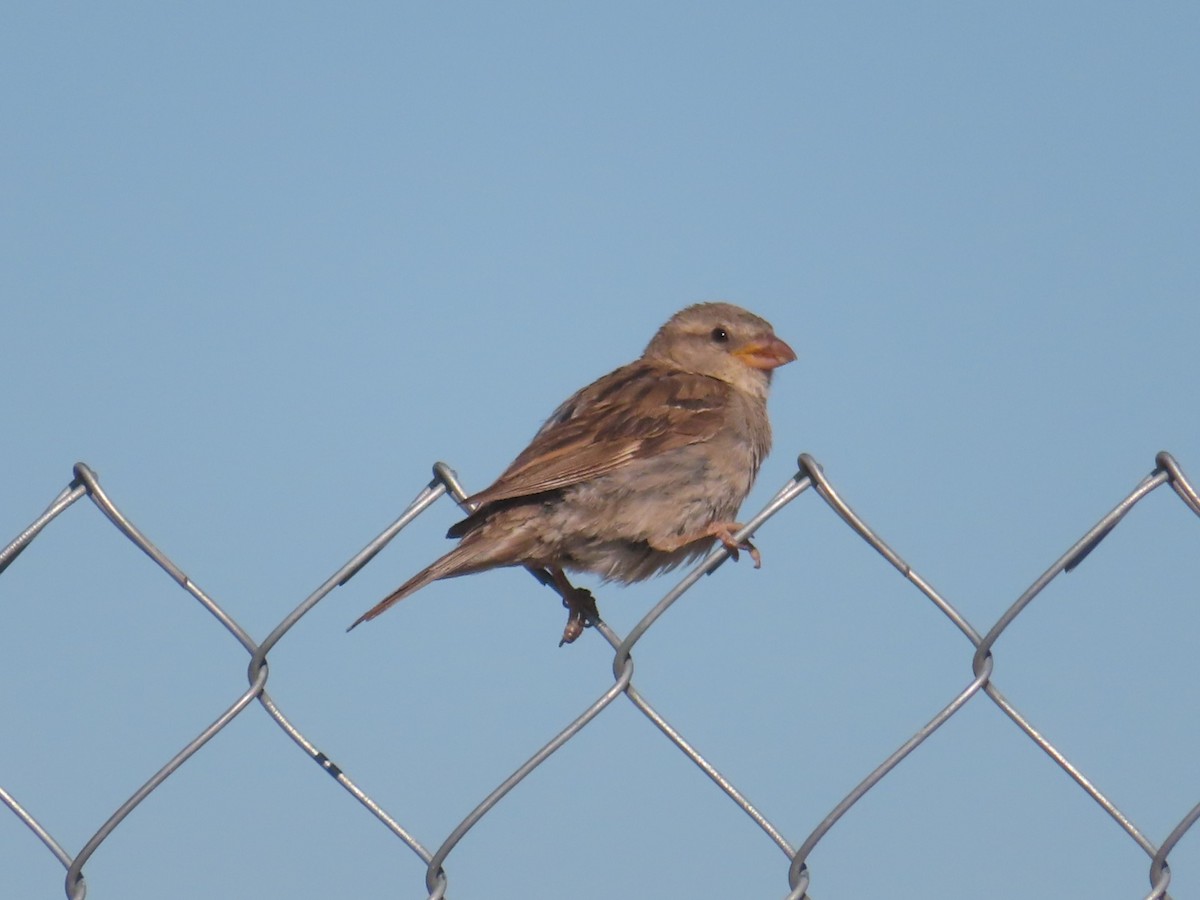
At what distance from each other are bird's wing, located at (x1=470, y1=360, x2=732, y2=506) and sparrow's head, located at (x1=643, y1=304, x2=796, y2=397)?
0.67 feet

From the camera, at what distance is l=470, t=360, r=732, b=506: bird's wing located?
4910mm

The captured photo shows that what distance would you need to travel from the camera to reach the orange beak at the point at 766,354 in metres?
6.09

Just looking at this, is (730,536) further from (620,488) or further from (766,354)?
(766,354)

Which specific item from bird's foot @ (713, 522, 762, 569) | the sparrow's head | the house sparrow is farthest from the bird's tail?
the sparrow's head

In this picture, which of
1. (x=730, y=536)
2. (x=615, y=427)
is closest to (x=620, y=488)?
(x=615, y=427)

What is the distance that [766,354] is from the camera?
6133 mm

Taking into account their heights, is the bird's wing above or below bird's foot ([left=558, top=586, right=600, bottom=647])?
above

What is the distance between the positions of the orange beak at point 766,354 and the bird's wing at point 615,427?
9.0 inches

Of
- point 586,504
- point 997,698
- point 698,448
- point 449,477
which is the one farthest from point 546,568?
point 997,698

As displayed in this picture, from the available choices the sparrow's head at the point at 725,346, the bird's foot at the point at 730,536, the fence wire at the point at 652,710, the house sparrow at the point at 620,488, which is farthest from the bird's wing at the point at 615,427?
the fence wire at the point at 652,710

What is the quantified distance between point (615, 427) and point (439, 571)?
124 cm

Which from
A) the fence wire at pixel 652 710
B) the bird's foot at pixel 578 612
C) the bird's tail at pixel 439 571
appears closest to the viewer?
the fence wire at pixel 652 710

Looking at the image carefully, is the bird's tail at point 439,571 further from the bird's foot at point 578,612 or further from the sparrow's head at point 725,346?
the sparrow's head at point 725,346

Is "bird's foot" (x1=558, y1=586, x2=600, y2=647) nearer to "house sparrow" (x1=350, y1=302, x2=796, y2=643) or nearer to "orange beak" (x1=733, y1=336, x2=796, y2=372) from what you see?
"house sparrow" (x1=350, y1=302, x2=796, y2=643)
